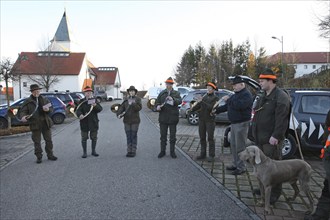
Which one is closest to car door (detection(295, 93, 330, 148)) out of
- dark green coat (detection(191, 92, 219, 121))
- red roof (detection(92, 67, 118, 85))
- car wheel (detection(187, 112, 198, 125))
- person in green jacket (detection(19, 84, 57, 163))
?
dark green coat (detection(191, 92, 219, 121))

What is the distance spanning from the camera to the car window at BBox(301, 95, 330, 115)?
6.86m

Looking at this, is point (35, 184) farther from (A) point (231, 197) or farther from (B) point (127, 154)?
(A) point (231, 197)

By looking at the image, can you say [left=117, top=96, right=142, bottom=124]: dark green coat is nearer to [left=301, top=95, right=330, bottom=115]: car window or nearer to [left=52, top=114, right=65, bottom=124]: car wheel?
[left=301, top=95, right=330, bottom=115]: car window

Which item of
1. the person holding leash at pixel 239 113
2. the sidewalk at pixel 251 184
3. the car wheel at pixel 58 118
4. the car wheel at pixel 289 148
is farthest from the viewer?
the car wheel at pixel 58 118

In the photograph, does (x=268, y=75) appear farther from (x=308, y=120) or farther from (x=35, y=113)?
(x=35, y=113)

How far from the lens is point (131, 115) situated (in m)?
7.55

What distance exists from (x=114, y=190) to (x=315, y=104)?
5219 mm

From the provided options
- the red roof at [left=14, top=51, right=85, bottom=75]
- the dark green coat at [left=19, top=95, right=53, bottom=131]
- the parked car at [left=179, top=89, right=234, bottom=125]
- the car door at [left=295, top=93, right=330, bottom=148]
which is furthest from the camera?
the red roof at [left=14, top=51, right=85, bottom=75]

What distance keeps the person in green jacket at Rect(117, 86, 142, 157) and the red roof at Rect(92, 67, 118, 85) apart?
2481 inches

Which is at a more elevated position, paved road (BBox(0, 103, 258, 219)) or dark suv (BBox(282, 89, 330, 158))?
dark suv (BBox(282, 89, 330, 158))

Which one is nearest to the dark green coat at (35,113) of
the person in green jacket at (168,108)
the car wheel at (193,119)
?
the person in green jacket at (168,108)

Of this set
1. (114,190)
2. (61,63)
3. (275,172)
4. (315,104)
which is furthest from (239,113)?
(61,63)

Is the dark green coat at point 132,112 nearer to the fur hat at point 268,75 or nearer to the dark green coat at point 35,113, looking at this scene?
the dark green coat at point 35,113

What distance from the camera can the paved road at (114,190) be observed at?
4.22 metres
